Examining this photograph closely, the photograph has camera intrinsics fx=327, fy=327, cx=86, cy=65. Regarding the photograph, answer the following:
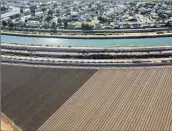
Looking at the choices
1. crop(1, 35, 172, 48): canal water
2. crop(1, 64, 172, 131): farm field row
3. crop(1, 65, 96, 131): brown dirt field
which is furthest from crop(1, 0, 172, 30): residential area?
crop(1, 64, 172, 131): farm field row

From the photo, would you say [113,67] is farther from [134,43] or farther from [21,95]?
[134,43]

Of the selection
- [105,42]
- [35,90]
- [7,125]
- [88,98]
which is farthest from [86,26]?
[7,125]

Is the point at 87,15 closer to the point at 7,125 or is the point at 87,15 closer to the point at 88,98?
the point at 88,98

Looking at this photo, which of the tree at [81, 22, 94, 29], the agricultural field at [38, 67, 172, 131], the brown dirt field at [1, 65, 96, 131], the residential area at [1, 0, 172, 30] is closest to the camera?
the agricultural field at [38, 67, 172, 131]

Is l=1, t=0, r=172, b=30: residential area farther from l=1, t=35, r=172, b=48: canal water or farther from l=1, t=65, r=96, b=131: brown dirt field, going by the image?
l=1, t=65, r=96, b=131: brown dirt field

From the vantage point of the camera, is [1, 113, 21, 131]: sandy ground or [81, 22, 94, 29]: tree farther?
[81, 22, 94, 29]: tree

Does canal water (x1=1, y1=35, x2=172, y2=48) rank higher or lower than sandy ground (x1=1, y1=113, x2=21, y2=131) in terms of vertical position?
higher

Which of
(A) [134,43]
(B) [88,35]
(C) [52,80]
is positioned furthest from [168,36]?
(C) [52,80]
